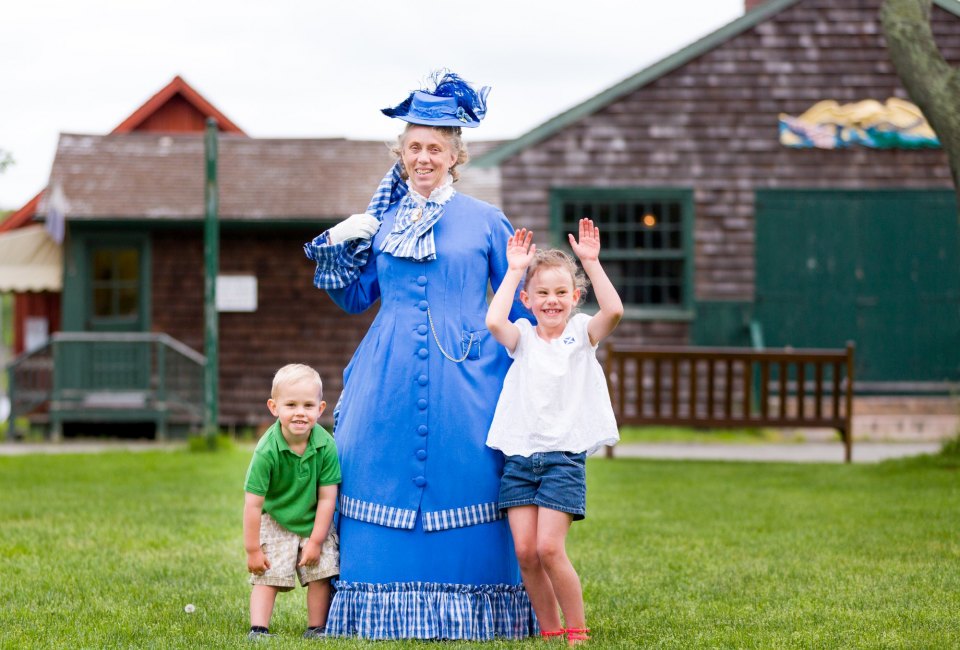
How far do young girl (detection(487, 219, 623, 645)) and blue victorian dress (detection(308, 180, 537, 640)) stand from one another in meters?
0.13

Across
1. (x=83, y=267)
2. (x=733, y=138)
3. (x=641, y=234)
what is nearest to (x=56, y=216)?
(x=83, y=267)

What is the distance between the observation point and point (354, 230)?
5340 mm

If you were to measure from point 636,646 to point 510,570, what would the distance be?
0.51 m

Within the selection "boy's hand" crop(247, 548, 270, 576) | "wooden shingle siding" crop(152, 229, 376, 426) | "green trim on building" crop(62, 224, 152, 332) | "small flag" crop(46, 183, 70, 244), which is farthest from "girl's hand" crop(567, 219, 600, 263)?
"green trim on building" crop(62, 224, 152, 332)

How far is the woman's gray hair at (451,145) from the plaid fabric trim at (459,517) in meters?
1.24

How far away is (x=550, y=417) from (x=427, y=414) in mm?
463

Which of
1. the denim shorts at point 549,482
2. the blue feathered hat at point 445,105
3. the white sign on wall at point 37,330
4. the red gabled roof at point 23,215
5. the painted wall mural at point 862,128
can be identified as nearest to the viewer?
the denim shorts at point 549,482

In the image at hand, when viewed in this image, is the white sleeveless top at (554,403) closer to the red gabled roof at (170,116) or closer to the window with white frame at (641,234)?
the window with white frame at (641,234)

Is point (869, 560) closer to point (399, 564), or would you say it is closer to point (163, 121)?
point (399, 564)

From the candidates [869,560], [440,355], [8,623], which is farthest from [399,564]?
[869,560]

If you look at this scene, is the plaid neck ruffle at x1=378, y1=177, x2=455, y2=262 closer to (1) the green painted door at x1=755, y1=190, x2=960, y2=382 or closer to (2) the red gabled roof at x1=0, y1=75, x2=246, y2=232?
(1) the green painted door at x1=755, y1=190, x2=960, y2=382

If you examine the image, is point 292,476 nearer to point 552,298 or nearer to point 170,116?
point 552,298

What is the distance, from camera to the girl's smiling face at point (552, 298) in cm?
505

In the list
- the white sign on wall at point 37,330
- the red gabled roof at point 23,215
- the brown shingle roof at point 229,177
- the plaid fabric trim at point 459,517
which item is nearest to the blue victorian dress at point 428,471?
the plaid fabric trim at point 459,517
